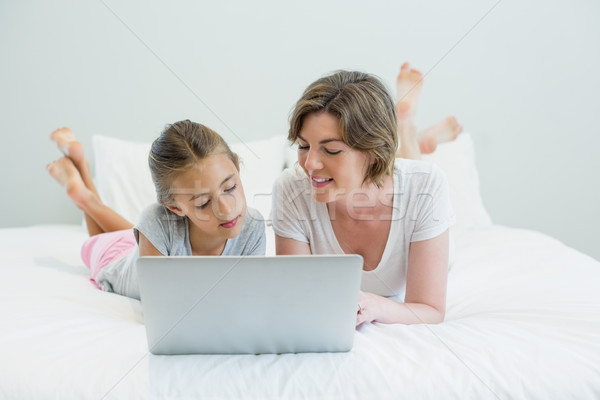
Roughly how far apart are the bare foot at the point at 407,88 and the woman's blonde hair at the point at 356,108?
27.7 inches

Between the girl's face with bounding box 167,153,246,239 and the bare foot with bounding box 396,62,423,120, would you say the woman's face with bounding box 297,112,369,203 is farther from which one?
the bare foot with bounding box 396,62,423,120

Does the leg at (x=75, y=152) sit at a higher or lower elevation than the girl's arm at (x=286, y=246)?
higher

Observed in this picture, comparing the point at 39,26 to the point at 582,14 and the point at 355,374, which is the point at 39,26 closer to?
the point at 355,374

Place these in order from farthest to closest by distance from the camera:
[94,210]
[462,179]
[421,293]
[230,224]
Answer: [462,179]
[94,210]
[421,293]
[230,224]

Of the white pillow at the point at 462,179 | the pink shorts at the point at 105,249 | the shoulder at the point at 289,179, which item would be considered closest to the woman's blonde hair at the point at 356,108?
the shoulder at the point at 289,179

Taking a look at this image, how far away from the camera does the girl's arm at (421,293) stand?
0.91 meters

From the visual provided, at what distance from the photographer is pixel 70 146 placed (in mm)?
1593

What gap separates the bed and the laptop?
26 mm

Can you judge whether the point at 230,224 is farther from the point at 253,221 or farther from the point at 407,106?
the point at 407,106

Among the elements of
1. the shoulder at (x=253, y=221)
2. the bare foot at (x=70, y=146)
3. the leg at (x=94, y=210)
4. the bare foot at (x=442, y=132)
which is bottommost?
the leg at (x=94, y=210)

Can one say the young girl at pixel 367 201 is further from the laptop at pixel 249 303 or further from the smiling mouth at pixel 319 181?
the laptop at pixel 249 303

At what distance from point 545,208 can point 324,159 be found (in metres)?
1.62

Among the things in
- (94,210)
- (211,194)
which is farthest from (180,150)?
(94,210)

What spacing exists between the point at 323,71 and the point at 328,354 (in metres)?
1.27
